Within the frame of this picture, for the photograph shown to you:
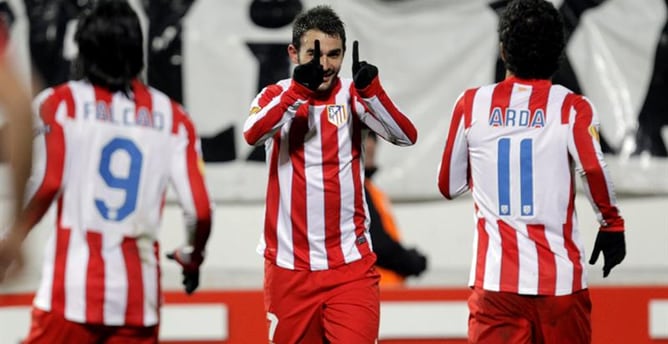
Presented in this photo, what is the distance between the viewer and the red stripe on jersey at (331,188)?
4.36 metres

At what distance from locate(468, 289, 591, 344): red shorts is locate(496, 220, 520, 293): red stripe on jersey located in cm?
4

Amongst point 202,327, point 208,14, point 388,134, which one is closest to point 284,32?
point 208,14

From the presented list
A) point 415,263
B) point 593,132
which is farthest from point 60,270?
point 415,263

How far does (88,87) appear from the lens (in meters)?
3.46

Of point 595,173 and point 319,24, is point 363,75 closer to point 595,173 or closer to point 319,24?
point 319,24

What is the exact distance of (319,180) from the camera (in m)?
4.35

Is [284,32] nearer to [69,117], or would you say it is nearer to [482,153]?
[482,153]

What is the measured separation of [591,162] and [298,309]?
3.93ft

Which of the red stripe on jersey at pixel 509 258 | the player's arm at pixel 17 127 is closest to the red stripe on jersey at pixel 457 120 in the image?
the red stripe on jersey at pixel 509 258

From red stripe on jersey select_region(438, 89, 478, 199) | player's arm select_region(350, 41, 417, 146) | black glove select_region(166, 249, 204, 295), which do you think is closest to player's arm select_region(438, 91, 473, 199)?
red stripe on jersey select_region(438, 89, 478, 199)

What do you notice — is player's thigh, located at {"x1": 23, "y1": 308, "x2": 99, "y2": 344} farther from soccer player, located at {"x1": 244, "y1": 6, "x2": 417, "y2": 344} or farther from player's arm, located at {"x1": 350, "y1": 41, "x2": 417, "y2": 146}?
player's arm, located at {"x1": 350, "y1": 41, "x2": 417, "y2": 146}

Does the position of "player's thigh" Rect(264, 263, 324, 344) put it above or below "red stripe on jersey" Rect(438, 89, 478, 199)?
below

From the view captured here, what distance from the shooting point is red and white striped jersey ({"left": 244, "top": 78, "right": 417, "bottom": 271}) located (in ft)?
14.3

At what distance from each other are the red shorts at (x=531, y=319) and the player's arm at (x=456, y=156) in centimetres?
40
